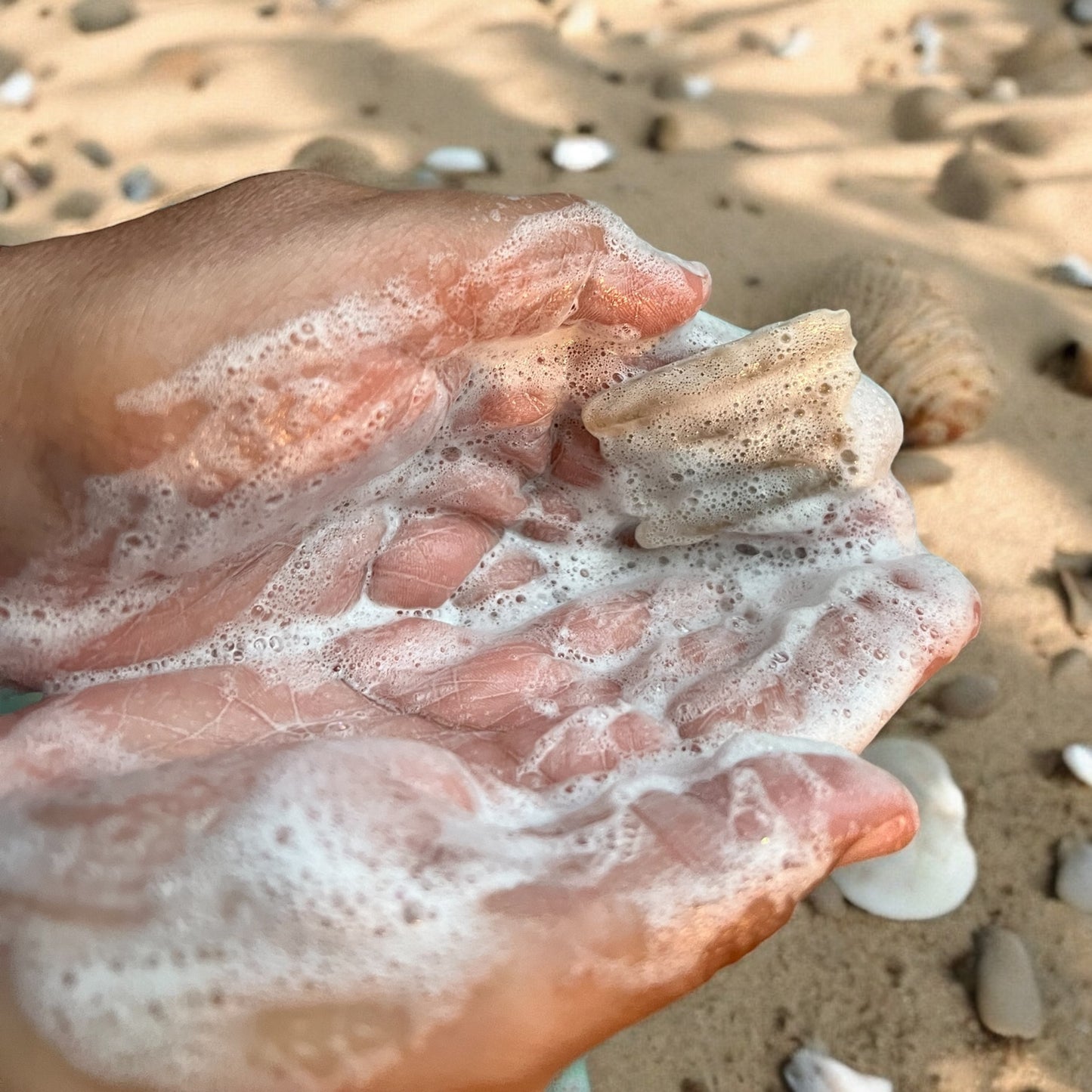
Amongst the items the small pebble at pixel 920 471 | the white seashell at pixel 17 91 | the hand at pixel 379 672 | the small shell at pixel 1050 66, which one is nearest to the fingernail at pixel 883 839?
the hand at pixel 379 672

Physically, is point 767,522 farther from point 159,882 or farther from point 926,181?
point 926,181

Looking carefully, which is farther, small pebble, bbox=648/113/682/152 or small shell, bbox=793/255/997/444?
small pebble, bbox=648/113/682/152

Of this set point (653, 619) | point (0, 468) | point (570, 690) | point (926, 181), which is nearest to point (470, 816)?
point (570, 690)

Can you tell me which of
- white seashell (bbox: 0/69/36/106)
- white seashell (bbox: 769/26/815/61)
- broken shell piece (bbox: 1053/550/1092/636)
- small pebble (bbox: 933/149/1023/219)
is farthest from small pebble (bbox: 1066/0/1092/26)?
white seashell (bbox: 0/69/36/106)

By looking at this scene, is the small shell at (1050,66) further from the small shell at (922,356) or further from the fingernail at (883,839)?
the fingernail at (883,839)

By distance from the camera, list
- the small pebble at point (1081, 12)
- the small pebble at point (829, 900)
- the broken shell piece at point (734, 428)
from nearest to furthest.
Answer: the broken shell piece at point (734, 428) < the small pebble at point (829, 900) < the small pebble at point (1081, 12)

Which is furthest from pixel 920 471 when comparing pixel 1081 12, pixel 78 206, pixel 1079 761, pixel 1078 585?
pixel 78 206

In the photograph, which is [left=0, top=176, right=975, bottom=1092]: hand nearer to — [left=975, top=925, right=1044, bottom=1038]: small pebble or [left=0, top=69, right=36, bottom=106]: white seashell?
[left=975, top=925, right=1044, bottom=1038]: small pebble
